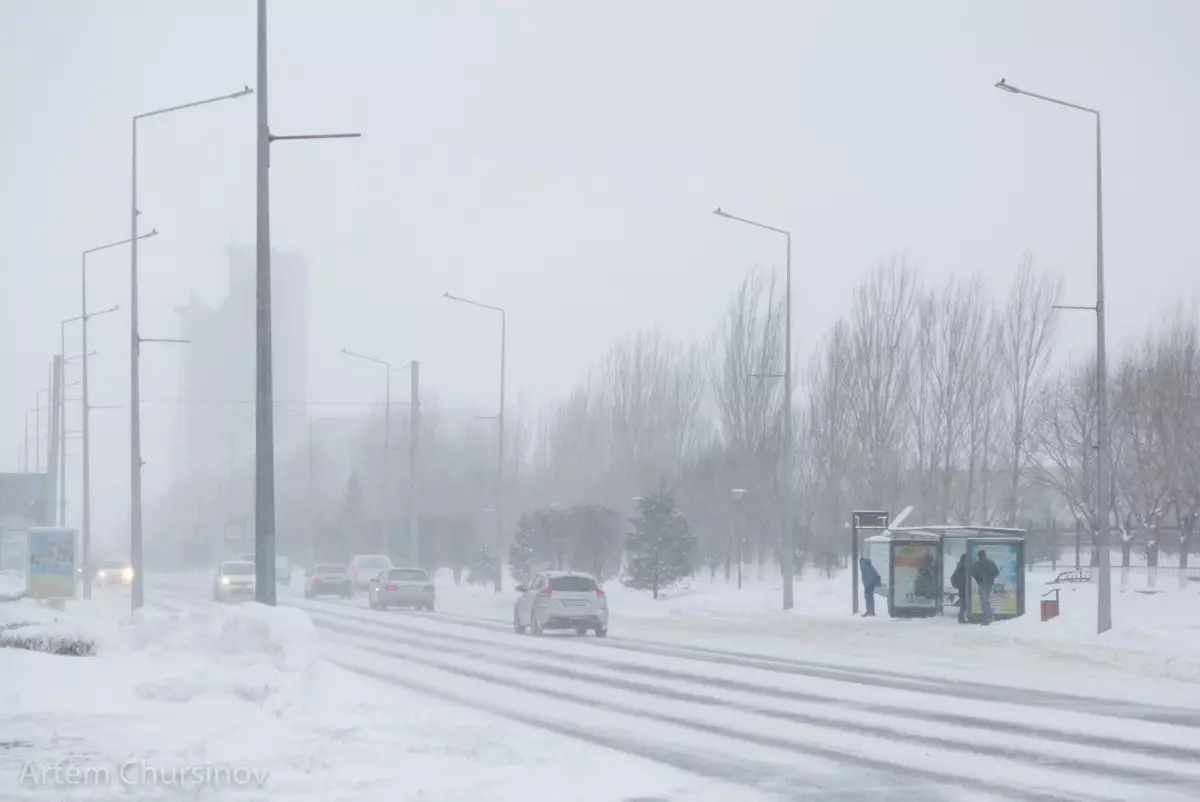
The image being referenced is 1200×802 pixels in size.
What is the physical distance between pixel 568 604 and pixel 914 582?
818 cm

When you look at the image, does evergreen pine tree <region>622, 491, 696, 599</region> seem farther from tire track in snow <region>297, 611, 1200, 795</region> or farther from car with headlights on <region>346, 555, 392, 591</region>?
tire track in snow <region>297, 611, 1200, 795</region>

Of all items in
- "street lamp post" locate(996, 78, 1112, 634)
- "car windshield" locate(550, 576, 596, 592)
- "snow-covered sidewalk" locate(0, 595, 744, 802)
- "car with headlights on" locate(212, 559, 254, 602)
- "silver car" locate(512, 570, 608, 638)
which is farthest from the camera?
"car with headlights on" locate(212, 559, 254, 602)

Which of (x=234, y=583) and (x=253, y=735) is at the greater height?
(x=253, y=735)

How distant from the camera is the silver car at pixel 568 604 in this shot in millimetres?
34875

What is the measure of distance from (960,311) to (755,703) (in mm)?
43789

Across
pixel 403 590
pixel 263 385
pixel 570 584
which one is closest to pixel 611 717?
pixel 263 385

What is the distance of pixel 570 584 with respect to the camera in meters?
35.3

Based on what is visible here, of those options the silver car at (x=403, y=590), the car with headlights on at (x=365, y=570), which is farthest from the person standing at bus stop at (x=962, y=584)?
the car with headlights on at (x=365, y=570)

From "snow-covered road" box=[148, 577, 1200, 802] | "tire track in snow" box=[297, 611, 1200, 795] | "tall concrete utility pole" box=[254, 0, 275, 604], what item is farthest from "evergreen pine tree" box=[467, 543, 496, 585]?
"tall concrete utility pole" box=[254, 0, 275, 604]

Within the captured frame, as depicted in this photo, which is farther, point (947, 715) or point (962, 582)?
point (962, 582)

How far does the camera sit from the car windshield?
35156 millimetres

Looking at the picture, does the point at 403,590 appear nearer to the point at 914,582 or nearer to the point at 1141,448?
the point at 914,582

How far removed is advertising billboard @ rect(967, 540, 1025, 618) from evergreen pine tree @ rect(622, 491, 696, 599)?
2010cm

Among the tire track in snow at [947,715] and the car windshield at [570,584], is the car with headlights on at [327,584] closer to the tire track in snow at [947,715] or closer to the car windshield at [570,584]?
the car windshield at [570,584]
